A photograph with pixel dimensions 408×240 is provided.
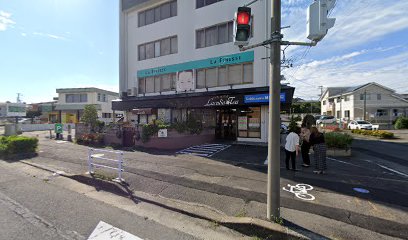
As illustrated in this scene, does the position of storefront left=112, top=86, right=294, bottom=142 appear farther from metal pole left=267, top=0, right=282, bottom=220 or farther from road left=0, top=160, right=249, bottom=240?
road left=0, top=160, right=249, bottom=240

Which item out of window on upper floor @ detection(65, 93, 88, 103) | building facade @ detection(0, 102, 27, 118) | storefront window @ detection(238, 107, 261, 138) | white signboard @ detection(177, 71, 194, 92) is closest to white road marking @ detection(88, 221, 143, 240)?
storefront window @ detection(238, 107, 261, 138)

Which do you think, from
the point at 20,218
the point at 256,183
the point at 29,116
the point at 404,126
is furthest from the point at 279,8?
the point at 29,116

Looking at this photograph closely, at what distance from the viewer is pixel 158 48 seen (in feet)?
69.6

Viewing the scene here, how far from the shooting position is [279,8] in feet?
14.0

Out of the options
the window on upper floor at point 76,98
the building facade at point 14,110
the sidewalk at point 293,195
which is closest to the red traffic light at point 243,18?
the sidewalk at point 293,195

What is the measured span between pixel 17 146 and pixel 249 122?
568 inches

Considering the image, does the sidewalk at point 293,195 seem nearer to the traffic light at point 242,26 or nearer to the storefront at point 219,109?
the traffic light at point 242,26

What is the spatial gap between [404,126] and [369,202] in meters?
37.8

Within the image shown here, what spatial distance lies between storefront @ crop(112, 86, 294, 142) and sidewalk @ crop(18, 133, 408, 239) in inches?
243

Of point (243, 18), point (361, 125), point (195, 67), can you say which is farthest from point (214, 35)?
point (361, 125)

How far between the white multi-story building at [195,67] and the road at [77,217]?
1126cm

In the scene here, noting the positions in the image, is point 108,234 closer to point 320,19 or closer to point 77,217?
point 77,217

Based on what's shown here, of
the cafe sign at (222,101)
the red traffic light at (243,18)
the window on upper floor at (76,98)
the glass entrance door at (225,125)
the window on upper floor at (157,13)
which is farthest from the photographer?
the window on upper floor at (76,98)

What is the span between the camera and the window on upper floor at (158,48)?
20219 mm
